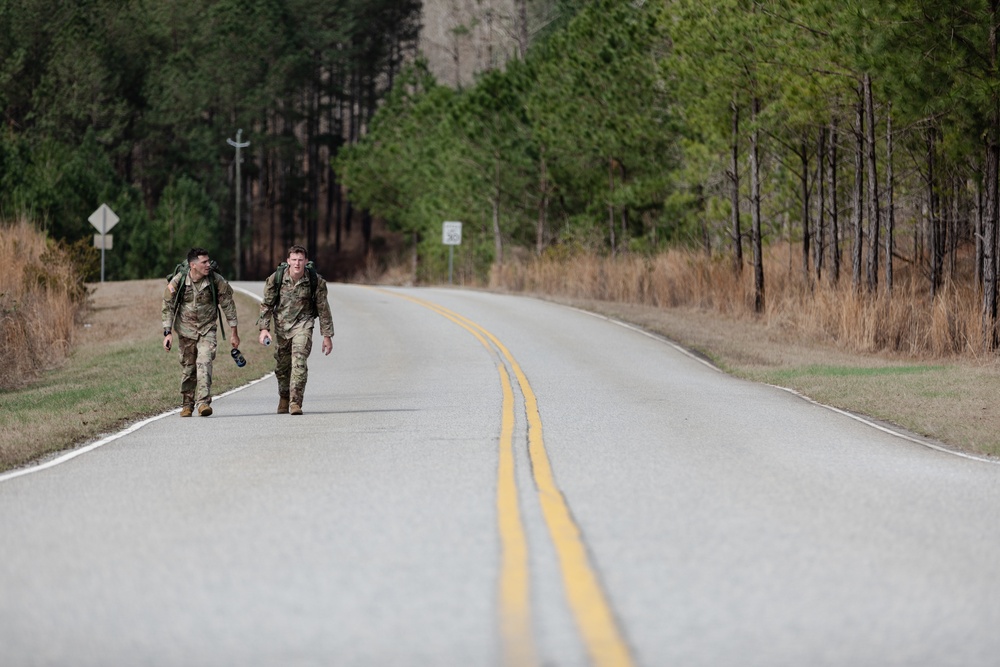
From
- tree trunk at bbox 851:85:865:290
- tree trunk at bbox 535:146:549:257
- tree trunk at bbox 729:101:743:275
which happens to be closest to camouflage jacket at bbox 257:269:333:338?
tree trunk at bbox 851:85:865:290

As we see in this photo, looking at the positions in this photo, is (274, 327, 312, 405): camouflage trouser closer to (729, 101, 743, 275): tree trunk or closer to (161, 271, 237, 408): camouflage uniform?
(161, 271, 237, 408): camouflage uniform

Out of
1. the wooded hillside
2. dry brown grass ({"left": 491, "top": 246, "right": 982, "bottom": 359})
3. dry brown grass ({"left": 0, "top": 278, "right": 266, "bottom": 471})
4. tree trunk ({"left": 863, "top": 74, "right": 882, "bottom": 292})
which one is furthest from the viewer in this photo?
tree trunk ({"left": 863, "top": 74, "right": 882, "bottom": 292})

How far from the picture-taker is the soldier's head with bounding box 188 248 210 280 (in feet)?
47.9

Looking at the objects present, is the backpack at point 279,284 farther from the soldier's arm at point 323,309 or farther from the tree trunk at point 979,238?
the tree trunk at point 979,238

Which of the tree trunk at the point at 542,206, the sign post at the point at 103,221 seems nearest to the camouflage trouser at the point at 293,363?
the sign post at the point at 103,221

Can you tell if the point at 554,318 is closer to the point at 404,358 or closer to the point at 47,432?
the point at 404,358

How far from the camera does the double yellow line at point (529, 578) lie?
201 inches

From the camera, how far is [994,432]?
44.3 ft

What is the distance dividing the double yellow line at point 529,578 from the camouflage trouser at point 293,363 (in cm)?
432

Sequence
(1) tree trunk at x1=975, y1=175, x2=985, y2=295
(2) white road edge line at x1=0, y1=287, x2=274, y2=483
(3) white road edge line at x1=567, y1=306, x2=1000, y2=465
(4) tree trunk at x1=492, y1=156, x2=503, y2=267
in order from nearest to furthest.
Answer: (2) white road edge line at x1=0, y1=287, x2=274, y2=483 < (3) white road edge line at x1=567, y1=306, x2=1000, y2=465 < (1) tree trunk at x1=975, y1=175, x2=985, y2=295 < (4) tree trunk at x1=492, y1=156, x2=503, y2=267

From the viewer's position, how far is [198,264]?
48.0 feet

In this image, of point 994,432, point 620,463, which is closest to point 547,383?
point 994,432

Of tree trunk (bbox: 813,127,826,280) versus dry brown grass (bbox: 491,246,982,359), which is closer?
dry brown grass (bbox: 491,246,982,359)

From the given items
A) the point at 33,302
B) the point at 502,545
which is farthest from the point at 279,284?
the point at 33,302
